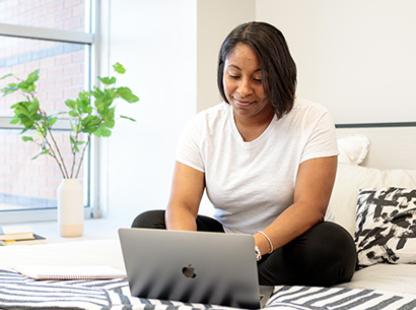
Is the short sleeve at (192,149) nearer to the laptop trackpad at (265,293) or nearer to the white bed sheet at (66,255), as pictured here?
the white bed sheet at (66,255)

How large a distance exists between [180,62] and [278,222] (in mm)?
1682

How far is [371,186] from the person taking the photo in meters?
2.19

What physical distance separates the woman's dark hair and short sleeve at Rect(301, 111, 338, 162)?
9 centimetres

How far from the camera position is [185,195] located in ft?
5.81

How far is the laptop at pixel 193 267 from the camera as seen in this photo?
122 centimetres

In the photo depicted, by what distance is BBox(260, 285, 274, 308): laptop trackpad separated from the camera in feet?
4.29

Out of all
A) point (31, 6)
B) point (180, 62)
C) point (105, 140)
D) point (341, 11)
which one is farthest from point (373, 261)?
point (31, 6)

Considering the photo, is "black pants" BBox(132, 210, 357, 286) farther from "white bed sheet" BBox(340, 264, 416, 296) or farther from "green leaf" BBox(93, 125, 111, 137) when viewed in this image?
"green leaf" BBox(93, 125, 111, 137)

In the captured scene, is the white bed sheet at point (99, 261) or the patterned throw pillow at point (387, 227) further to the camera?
the patterned throw pillow at point (387, 227)

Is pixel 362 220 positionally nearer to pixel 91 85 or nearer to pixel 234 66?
pixel 234 66

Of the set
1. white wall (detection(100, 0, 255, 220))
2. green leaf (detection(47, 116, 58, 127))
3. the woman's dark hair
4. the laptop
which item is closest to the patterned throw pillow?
the woman's dark hair

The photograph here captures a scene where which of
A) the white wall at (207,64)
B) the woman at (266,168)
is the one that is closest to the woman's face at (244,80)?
the woman at (266,168)

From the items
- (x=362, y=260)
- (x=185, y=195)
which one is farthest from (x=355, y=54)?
(x=185, y=195)

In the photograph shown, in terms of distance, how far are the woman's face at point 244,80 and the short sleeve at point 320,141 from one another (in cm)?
15
